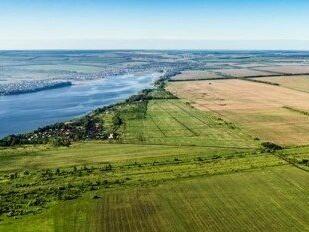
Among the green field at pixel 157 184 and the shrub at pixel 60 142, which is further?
the shrub at pixel 60 142

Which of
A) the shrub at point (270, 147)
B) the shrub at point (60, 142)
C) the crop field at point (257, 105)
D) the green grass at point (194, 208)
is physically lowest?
the crop field at point (257, 105)

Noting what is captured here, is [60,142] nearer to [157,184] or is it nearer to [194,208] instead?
[157,184]

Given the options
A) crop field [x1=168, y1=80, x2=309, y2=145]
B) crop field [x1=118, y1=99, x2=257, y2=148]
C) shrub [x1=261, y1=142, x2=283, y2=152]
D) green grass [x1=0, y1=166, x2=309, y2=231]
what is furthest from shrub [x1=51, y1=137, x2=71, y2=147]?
crop field [x1=168, y1=80, x2=309, y2=145]

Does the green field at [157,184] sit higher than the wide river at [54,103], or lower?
higher

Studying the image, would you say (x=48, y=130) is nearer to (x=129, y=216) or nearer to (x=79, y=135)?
(x=79, y=135)

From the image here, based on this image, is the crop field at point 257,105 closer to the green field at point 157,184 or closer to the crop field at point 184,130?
the crop field at point 184,130

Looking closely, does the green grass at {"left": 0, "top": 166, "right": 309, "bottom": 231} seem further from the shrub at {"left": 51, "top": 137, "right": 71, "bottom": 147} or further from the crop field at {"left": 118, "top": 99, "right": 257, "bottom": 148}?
the shrub at {"left": 51, "top": 137, "right": 71, "bottom": 147}

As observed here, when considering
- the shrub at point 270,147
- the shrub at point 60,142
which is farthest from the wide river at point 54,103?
the shrub at point 270,147
